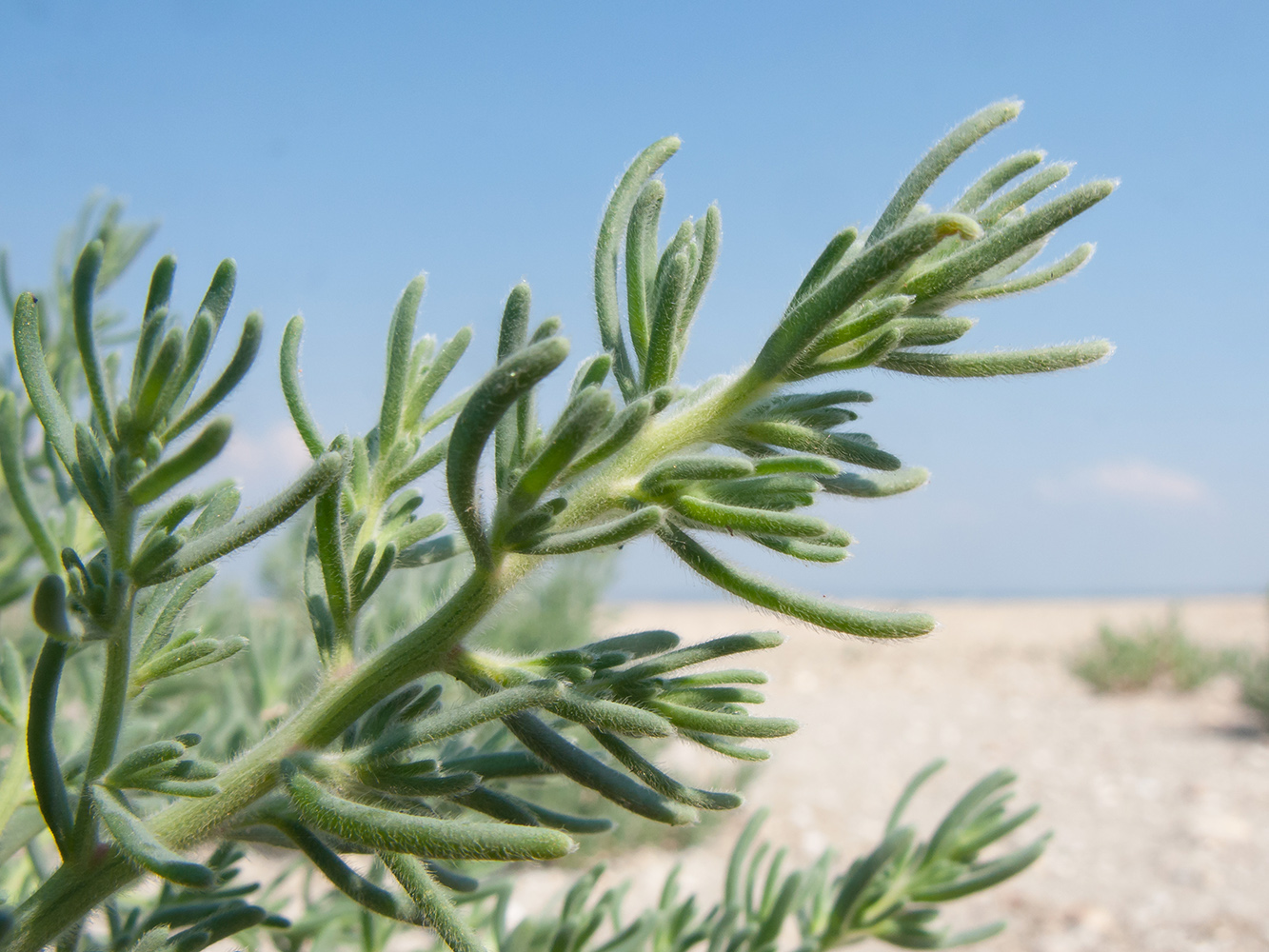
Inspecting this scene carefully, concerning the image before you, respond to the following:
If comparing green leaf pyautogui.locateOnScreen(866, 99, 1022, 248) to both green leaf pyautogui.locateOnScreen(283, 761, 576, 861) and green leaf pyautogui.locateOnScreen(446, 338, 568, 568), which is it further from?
green leaf pyautogui.locateOnScreen(283, 761, 576, 861)

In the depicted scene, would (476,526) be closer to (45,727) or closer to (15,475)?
(45,727)

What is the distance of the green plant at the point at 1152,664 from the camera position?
11.3 m

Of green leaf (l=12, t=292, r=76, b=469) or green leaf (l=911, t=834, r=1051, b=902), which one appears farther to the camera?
green leaf (l=911, t=834, r=1051, b=902)

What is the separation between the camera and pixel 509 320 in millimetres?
827

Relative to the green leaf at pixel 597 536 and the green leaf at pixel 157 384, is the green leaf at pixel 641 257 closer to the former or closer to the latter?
the green leaf at pixel 597 536

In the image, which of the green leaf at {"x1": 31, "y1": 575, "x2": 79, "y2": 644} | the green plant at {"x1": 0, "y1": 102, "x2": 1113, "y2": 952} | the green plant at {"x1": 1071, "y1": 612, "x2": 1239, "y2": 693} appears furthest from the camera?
the green plant at {"x1": 1071, "y1": 612, "x2": 1239, "y2": 693}

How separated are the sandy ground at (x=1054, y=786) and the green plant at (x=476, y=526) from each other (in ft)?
0.57

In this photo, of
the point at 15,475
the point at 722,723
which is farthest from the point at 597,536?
the point at 15,475

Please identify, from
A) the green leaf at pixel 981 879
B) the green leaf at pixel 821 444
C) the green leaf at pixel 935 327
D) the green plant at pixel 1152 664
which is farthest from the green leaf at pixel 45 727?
the green plant at pixel 1152 664

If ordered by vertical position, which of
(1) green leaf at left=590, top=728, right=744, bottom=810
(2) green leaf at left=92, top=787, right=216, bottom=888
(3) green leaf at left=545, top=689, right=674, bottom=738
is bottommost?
(2) green leaf at left=92, top=787, right=216, bottom=888

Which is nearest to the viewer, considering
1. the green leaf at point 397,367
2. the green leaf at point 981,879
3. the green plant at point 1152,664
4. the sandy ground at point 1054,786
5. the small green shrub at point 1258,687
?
the green leaf at point 397,367

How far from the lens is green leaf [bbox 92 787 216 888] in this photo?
70 centimetres

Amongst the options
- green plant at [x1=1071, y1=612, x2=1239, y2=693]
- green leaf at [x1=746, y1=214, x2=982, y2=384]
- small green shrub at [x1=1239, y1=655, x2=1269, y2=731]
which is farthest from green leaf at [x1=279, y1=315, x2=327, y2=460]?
green plant at [x1=1071, y1=612, x2=1239, y2=693]

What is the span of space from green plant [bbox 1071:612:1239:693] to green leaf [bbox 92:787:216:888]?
12.3m
